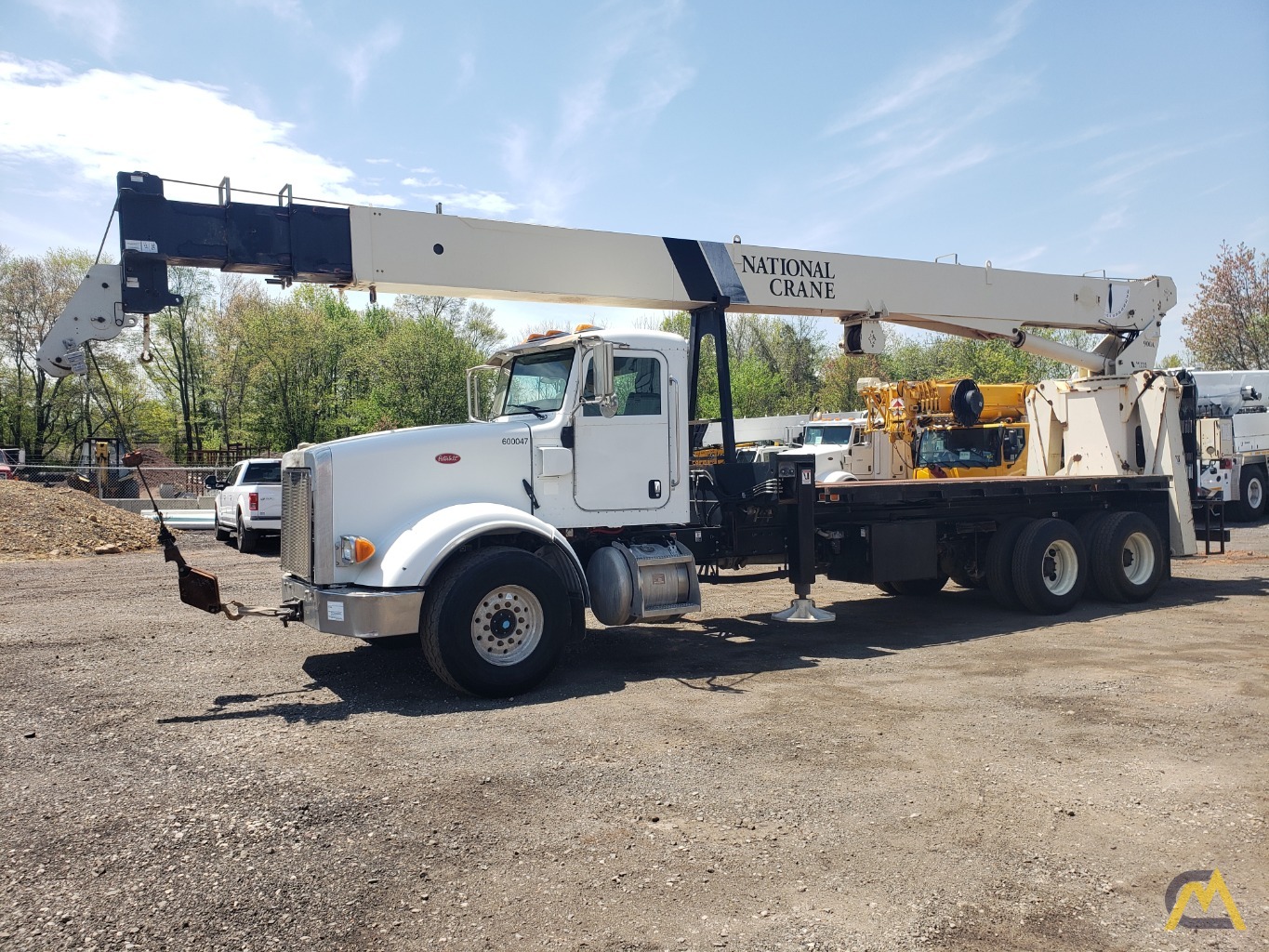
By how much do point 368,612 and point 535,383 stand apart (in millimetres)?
2596

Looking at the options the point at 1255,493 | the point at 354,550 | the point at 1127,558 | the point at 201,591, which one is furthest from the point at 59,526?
the point at 1255,493

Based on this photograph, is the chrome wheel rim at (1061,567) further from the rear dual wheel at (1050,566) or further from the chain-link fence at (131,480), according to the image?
the chain-link fence at (131,480)

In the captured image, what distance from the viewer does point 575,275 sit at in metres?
8.81

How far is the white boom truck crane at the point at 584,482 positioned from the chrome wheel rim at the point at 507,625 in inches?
0.7

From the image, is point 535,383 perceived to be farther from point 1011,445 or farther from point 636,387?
point 1011,445

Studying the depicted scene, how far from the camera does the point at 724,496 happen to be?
9.01 metres

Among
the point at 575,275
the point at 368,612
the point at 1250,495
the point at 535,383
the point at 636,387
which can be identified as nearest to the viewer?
the point at 368,612

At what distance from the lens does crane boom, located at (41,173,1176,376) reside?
716 cm

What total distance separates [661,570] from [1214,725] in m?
3.93

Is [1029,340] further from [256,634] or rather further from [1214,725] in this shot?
[256,634]

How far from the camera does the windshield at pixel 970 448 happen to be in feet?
65.0

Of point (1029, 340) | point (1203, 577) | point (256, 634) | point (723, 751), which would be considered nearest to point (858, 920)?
point (723, 751)

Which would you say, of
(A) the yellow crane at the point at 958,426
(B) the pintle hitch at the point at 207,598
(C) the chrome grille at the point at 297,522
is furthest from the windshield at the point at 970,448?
(B) the pintle hitch at the point at 207,598

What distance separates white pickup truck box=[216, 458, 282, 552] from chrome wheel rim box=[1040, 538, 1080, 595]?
1174 centimetres
